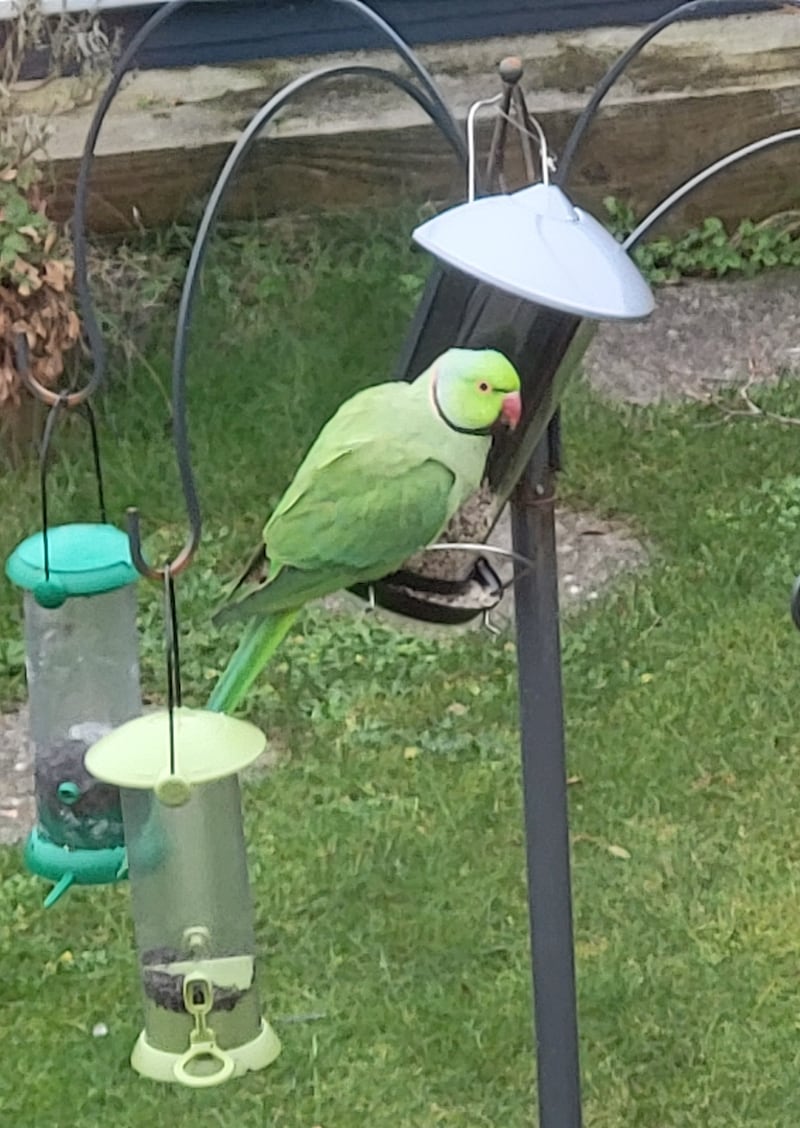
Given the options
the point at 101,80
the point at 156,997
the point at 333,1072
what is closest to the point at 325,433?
the point at 156,997

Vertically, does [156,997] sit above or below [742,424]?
above

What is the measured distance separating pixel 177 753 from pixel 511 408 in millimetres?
430

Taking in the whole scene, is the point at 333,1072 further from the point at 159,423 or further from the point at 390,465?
the point at 159,423

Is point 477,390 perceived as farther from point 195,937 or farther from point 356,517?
point 195,937

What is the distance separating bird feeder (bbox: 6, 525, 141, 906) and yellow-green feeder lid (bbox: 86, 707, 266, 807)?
→ 368 mm

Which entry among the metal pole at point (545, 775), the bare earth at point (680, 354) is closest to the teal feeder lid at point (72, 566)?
the metal pole at point (545, 775)

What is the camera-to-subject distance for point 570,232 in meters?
1.30

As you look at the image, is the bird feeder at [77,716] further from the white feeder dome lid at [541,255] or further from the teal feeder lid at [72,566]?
the white feeder dome lid at [541,255]

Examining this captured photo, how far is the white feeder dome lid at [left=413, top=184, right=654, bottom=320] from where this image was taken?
1.24 meters

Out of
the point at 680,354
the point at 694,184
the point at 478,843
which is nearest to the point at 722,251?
the point at 680,354

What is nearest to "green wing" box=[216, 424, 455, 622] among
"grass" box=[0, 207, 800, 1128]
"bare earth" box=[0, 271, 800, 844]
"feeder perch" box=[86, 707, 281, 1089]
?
"feeder perch" box=[86, 707, 281, 1089]

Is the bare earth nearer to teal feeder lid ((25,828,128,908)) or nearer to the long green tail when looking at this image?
teal feeder lid ((25,828,128,908))

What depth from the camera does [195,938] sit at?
73.2 inches

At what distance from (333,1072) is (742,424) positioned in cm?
215
